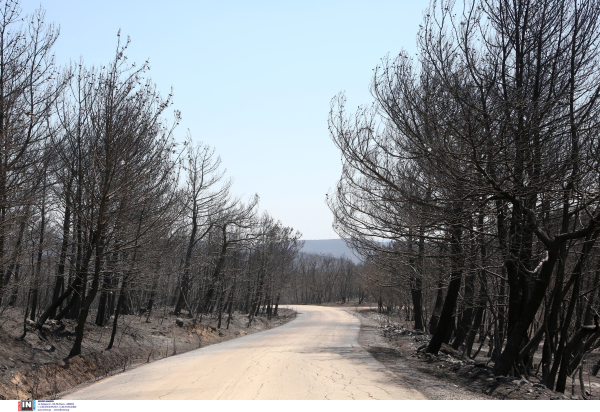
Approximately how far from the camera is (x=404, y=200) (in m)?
9.59

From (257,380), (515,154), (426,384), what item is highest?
(515,154)

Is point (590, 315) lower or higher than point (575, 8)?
lower

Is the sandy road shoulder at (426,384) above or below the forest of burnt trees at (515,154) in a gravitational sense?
below

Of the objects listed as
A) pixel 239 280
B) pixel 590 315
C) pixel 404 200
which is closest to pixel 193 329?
pixel 239 280

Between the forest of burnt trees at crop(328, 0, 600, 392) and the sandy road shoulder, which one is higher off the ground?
the forest of burnt trees at crop(328, 0, 600, 392)

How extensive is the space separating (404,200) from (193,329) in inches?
613

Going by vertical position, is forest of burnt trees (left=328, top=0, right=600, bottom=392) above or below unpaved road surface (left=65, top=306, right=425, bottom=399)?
above

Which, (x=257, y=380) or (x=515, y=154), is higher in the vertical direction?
(x=515, y=154)

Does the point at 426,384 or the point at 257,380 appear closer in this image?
the point at 426,384

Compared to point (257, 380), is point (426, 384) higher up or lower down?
higher up

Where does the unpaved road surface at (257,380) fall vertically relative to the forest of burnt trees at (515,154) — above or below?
below

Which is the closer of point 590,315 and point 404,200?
point 404,200

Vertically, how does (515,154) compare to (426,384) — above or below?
above

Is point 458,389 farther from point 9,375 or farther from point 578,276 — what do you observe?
point 9,375
